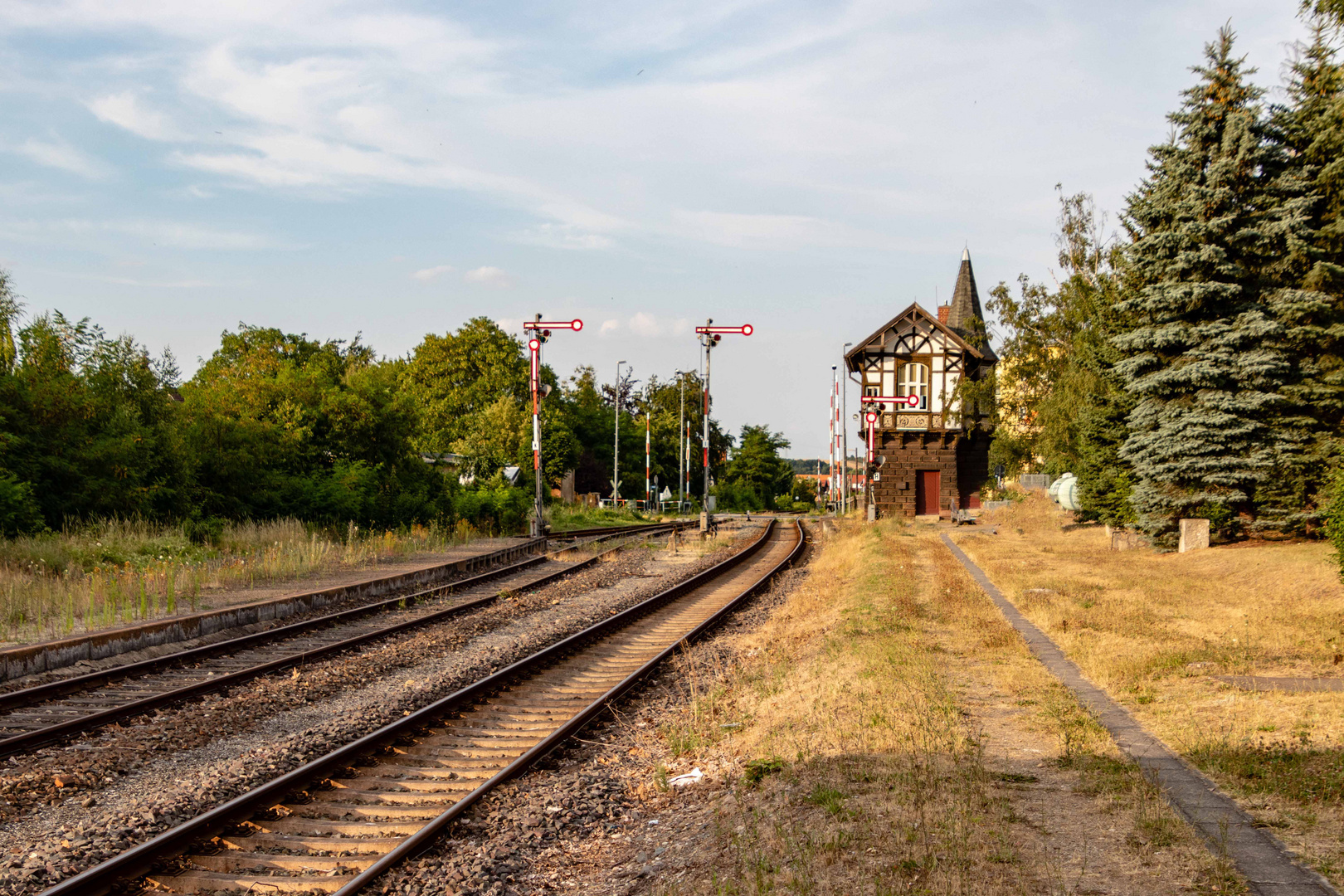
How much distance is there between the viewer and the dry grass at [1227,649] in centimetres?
613

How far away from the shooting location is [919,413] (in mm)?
48250

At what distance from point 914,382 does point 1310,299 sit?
28.8m

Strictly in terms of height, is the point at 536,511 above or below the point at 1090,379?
below

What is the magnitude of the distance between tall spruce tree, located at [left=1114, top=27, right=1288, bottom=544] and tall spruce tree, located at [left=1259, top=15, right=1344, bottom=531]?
35 cm

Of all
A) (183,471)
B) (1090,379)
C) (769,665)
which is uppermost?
(1090,379)

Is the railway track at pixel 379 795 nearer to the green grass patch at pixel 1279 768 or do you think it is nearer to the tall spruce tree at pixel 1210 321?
the green grass patch at pixel 1279 768

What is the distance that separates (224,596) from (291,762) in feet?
31.9

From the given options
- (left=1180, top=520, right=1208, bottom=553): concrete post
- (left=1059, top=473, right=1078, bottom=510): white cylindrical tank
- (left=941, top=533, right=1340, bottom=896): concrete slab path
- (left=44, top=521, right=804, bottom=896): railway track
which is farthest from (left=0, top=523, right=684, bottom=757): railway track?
(left=1059, top=473, right=1078, bottom=510): white cylindrical tank

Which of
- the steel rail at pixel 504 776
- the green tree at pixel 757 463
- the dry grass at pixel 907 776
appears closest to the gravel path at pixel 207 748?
the steel rail at pixel 504 776

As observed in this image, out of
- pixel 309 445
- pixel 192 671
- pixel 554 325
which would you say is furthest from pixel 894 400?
pixel 192 671

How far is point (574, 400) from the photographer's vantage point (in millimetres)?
83000

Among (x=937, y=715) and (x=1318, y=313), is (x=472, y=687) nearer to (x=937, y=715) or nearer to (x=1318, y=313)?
(x=937, y=715)

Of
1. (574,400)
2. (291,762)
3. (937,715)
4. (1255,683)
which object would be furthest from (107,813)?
(574,400)

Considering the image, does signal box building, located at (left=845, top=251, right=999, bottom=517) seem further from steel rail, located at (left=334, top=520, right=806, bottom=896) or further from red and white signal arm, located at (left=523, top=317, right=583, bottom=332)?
steel rail, located at (left=334, top=520, right=806, bottom=896)
